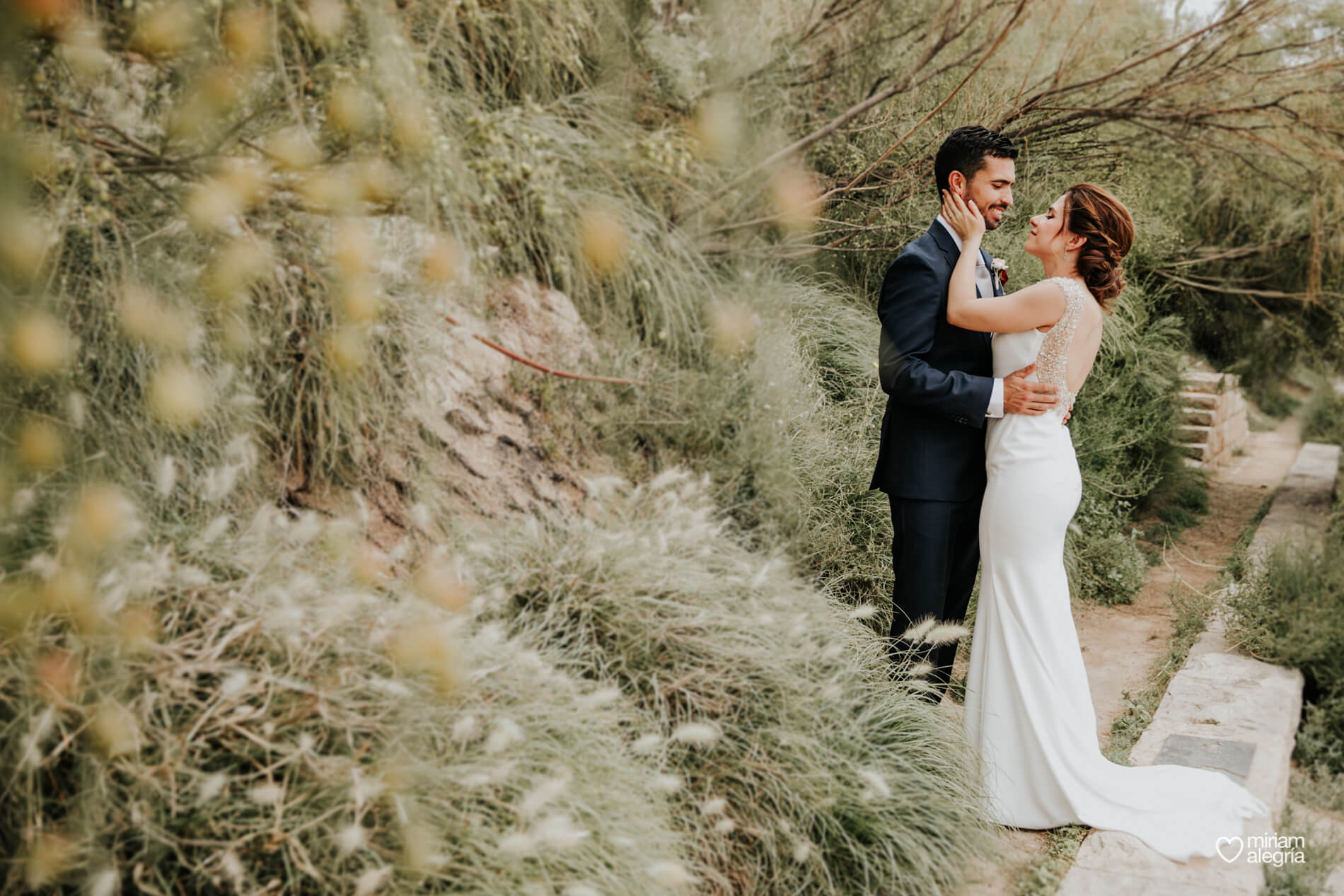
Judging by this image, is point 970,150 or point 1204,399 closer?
point 970,150

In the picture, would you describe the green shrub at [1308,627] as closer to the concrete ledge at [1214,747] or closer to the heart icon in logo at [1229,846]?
the concrete ledge at [1214,747]

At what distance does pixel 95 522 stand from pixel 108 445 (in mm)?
579

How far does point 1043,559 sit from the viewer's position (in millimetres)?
3592

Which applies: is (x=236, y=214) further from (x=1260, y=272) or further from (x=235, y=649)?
(x=1260, y=272)

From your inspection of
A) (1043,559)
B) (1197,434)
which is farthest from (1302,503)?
(1043,559)

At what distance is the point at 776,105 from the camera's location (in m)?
5.73

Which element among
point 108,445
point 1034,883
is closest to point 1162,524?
point 1034,883

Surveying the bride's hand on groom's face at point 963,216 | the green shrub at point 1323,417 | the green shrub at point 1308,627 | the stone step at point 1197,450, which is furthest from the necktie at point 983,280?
the green shrub at point 1323,417

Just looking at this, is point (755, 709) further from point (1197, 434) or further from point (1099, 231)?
point (1197, 434)

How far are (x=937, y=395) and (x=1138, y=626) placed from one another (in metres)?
3.03

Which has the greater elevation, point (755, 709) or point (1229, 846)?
point (755, 709)

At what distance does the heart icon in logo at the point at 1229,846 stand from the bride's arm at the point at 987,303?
173 centimetres

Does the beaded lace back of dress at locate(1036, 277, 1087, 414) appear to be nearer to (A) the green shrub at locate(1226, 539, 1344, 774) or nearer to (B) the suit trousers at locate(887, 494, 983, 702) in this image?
(B) the suit trousers at locate(887, 494, 983, 702)

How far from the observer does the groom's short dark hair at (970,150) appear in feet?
11.6
